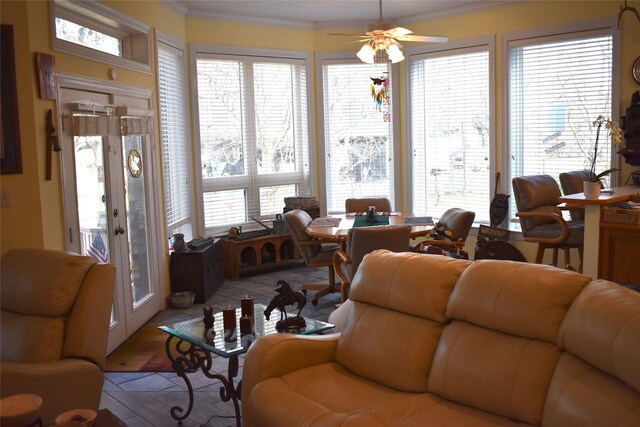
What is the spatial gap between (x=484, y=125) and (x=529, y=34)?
1.06 meters

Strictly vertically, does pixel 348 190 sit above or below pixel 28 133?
below

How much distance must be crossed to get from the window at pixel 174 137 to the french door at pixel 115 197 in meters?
0.52

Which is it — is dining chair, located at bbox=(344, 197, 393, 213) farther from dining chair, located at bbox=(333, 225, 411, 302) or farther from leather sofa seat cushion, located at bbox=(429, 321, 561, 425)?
leather sofa seat cushion, located at bbox=(429, 321, 561, 425)

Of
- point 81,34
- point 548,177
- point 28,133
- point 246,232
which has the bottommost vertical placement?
point 246,232

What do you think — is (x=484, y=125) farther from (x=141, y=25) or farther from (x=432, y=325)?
(x=432, y=325)

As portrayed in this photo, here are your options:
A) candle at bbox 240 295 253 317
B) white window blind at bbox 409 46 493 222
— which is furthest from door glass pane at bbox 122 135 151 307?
white window blind at bbox 409 46 493 222

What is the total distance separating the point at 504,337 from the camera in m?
2.47

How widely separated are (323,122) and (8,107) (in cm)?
449

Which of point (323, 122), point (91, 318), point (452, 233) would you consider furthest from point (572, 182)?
point (91, 318)

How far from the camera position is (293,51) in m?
7.42

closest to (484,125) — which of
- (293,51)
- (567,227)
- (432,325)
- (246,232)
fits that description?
(567,227)

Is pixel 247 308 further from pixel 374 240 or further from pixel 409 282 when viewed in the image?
pixel 374 240

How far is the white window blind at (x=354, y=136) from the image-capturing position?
25.2 ft

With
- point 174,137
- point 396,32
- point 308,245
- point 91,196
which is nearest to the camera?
point 91,196
